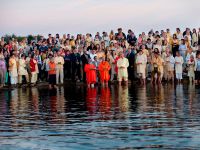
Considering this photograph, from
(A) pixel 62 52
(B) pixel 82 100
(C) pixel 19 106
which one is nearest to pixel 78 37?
(A) pixel 62 52

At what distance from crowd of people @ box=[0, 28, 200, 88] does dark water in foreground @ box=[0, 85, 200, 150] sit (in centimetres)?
1180

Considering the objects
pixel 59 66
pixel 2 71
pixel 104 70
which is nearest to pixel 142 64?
pixel 104 70

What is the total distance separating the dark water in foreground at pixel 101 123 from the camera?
14196 millimetres

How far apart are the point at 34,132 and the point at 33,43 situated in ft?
84.3

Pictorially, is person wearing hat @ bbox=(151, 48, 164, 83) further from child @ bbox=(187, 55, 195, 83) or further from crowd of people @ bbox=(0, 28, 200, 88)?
child @ bbox=(187, 55, 195, 83)

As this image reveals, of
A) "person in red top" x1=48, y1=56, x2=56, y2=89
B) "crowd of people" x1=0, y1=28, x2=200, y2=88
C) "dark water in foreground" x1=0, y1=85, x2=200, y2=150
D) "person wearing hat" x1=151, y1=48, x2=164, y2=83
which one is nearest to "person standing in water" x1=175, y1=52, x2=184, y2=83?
"crowd of people" x1=0, y1=28, x2=200, y2=88

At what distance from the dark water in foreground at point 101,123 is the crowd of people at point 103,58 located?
11801 mm

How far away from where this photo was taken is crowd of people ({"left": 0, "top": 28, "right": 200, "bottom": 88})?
39.8 metres

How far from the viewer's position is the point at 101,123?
60.0ft

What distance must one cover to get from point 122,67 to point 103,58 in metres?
1.37

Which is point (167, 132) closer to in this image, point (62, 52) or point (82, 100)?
point (82, 100)

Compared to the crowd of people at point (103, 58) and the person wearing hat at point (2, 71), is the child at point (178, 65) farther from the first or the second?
the person wearing hat at point (2, 71)

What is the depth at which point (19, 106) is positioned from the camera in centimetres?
2514

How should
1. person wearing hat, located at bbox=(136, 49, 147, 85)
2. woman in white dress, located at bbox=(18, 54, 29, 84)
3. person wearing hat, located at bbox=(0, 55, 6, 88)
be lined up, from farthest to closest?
1. person wearing hat, located at bbox=(136, 49, 147, 85)
2. woman in white dress, located at bbox=(18, 54, 29, 84)
3. person wearing hat, located at bbox=(0, 55, 6, 88)
